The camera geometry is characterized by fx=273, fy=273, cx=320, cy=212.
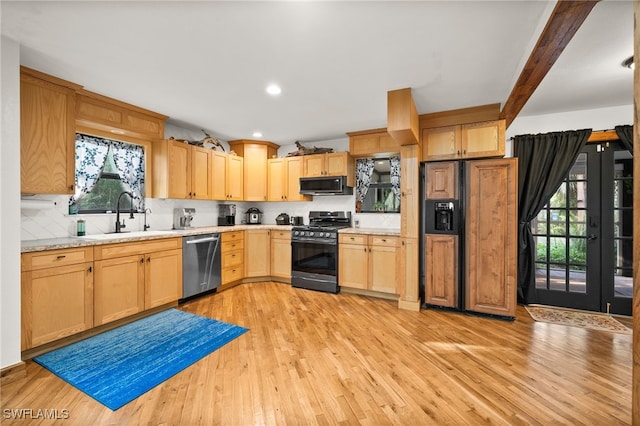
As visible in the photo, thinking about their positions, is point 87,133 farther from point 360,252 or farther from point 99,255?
point 360,252

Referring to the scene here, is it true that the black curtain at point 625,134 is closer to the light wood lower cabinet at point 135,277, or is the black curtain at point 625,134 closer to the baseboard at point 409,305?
the baseboard at point 409,305

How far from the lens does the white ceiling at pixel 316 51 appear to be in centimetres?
178

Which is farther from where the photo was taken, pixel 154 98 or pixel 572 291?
pixel 572 291

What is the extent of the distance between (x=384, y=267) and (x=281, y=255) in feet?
5.86

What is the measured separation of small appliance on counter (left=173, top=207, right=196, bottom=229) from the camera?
167 inches

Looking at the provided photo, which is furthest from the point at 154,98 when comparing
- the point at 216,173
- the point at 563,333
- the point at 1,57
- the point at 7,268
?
the point at 563,333

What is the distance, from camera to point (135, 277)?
10.1 ft

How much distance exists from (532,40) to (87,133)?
454cm

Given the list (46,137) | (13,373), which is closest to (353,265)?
(13,373)

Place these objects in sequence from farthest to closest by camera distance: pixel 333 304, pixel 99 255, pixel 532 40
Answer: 1. pixel 333 304
2. pixel 99 255
3. pixel 532 40

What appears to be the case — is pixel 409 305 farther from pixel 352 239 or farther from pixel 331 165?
pixel 331 165

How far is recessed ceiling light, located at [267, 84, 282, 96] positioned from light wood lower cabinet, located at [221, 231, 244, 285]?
2.30 metres

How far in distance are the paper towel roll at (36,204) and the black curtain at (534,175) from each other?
5601mm

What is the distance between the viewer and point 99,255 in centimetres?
276
